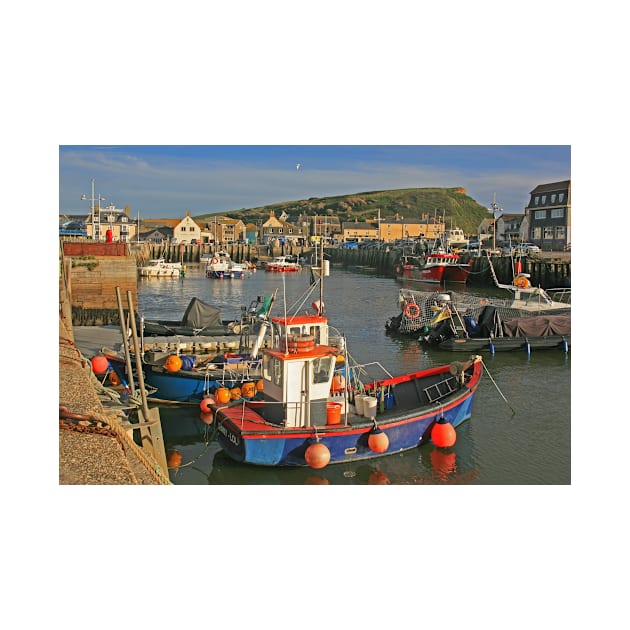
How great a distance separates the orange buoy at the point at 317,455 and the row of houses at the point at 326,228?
1551 inches

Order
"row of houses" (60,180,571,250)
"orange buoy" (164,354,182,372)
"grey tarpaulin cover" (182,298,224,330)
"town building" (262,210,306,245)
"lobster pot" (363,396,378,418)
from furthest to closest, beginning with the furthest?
"town building" (262,210,306,245) → "row of houses" (60,180,571,250) → "grey tarpaulin cover" (182,298,224,330) → "orange buoy" (164,354,182,372) → "lobster pot" (363,396,378,418)

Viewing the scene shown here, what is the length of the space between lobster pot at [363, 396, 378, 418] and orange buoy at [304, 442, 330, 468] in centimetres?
156

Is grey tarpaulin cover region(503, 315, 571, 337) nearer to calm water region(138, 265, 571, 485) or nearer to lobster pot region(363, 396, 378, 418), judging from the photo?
calm water region(138, 265, 571, 485)

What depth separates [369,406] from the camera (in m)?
10.9

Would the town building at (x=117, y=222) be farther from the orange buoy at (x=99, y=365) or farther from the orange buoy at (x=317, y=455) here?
the orange buoy at (x=317, y=455)

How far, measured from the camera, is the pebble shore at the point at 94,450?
276 inches

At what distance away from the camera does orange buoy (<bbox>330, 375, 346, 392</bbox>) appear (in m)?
10.6

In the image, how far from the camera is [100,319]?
2391 cm

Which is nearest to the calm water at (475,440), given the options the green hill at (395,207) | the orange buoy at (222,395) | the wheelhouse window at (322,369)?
the orange buoy at (222,395)

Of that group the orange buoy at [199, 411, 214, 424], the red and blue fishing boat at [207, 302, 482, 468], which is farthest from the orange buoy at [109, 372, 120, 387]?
the red and blue fishing boat at [207, 302, 482, 468]

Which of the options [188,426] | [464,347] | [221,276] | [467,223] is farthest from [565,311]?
[467,223]

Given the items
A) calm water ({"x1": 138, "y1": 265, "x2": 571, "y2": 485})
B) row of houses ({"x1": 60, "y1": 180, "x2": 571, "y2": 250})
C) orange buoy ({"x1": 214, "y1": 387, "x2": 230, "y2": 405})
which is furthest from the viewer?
row of houses ({"x1": 60, "y1": 180, "x2": 571, "y2": 250})

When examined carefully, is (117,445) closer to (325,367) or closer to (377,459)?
Answer: (325,367)

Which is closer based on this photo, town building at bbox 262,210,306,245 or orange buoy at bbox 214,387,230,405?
orange buoy at bbox 214,387,230,405
